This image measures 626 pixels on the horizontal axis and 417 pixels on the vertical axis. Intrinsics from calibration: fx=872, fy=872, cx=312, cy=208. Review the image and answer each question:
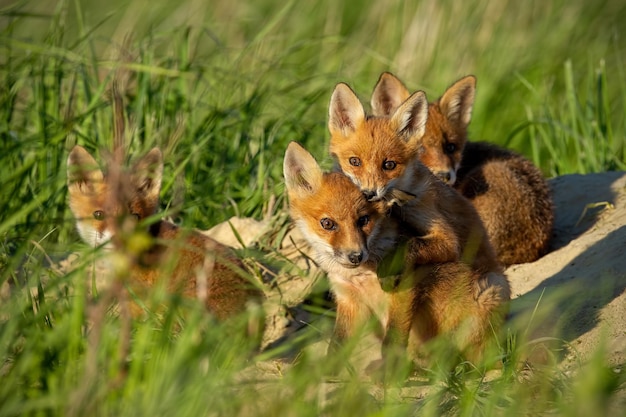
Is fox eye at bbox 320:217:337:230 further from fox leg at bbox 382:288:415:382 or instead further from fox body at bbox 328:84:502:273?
fox leg at bbox 382:288:415:382

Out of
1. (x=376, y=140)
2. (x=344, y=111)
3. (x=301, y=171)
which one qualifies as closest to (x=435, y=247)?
(x=301, y=171)

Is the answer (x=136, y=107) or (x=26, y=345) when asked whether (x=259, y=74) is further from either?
(x=26, y=345)

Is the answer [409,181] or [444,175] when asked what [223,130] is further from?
[409,181]

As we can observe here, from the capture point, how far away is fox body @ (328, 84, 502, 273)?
15.4ft

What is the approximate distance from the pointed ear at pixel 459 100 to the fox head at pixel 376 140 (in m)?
1.36

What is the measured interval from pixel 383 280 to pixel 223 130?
273 cm

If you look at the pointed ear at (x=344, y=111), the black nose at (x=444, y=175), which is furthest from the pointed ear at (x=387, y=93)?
the pointed ear at (x=344, y=111)

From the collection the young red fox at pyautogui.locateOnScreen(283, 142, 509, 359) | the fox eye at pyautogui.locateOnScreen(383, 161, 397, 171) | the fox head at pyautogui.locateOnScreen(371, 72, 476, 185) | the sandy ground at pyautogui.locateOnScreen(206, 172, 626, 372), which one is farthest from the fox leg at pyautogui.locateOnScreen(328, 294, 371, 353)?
the fox head at pyautogui.locateOnScreen(371, 72, 476, 185)

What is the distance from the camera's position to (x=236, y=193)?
6.46m

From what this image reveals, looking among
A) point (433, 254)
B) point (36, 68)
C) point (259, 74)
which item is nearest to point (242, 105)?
point (259, 74)

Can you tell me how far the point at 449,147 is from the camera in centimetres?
670

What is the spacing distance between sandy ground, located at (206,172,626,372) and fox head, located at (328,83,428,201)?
776 millimetres

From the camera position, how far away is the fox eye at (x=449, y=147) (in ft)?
21.8

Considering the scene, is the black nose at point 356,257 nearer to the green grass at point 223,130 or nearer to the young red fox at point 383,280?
the young red fox at point 383,280
